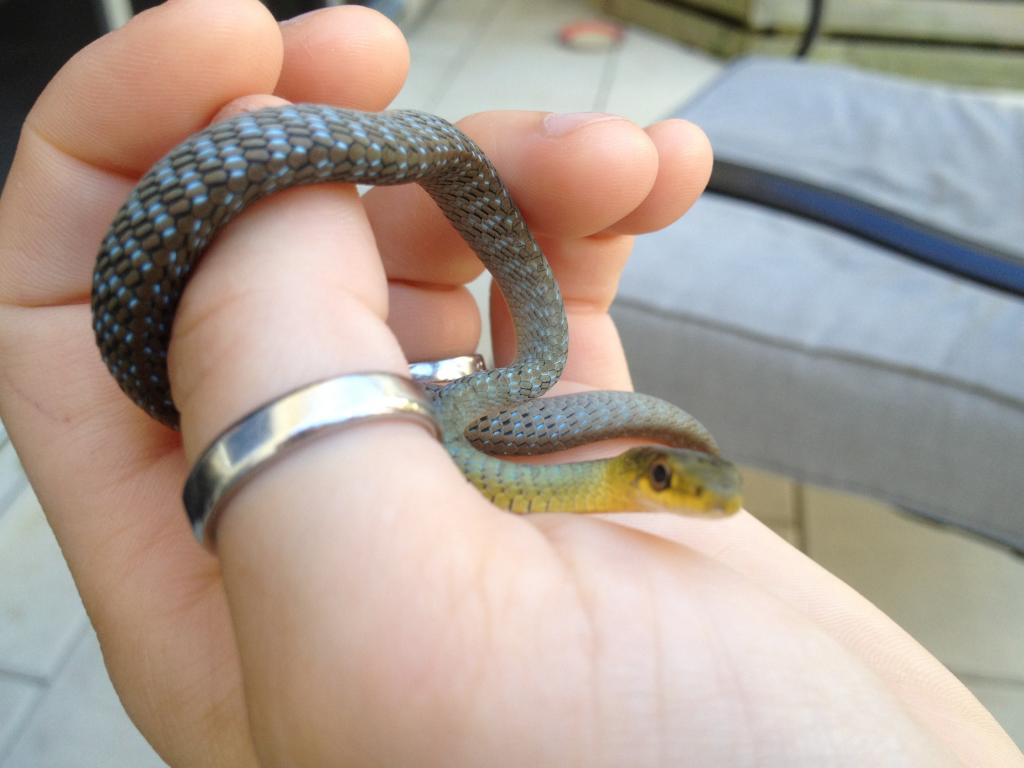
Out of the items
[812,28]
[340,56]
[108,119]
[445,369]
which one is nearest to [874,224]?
[445,369]

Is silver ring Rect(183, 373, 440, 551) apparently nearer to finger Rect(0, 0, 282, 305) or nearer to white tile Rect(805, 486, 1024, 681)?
finger Rect(0, 0, 282, 305)

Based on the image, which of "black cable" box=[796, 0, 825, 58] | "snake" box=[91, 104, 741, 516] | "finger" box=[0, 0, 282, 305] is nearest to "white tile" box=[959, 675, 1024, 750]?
"snake" box=[91, 104, 741, 516]

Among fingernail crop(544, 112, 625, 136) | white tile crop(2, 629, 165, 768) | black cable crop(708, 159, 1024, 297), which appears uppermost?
fingernail crop(544, 112, 625, 136)

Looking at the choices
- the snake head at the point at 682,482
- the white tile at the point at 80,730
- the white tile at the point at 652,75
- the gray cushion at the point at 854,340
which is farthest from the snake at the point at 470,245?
the white tile at the point at 652,75

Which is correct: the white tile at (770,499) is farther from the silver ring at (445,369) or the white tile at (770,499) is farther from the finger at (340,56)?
the finger at (340,56)

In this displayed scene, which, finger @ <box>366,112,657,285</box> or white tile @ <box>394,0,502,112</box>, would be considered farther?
white tile @ <box>394,0,502,112</box>

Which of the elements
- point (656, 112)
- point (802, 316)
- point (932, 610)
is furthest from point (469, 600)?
point (656, 112)

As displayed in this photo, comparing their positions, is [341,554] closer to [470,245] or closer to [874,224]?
[470,245]
